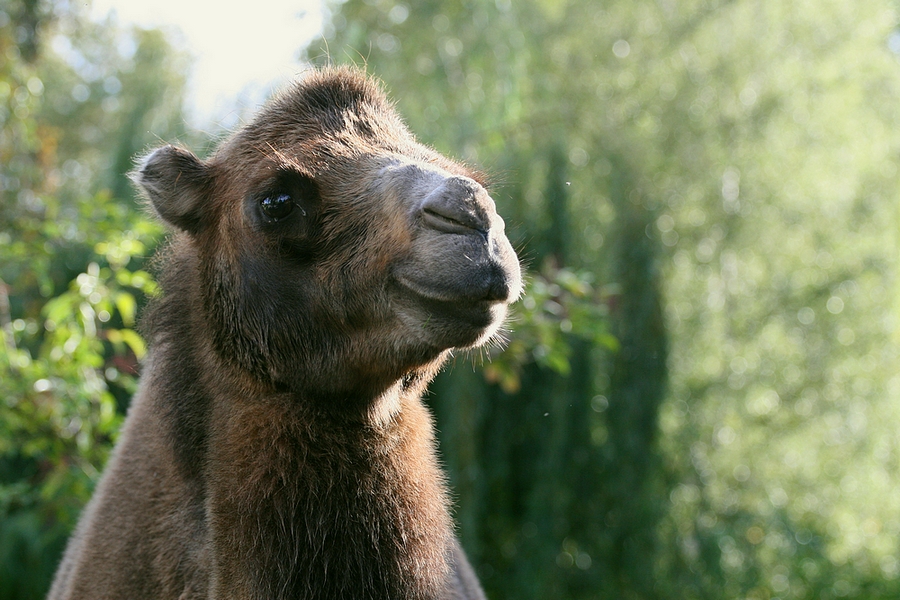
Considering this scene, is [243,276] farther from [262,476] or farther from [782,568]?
[782,568]

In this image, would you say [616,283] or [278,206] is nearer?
[278,206]

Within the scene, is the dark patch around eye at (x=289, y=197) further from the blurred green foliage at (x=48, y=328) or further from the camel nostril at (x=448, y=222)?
the blurred green foliage at (x=48, y=328)

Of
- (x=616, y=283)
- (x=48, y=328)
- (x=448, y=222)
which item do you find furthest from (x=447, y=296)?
(x=616, y=283)

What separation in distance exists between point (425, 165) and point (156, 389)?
1.12 metres

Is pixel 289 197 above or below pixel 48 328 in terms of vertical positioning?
above

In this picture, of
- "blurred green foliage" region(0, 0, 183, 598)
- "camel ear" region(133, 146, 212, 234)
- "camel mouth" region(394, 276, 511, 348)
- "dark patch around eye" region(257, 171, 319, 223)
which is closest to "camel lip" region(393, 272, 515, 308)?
"camel mouth" region(394, 276, 511, 348)

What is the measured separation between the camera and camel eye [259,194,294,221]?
7.66 feet

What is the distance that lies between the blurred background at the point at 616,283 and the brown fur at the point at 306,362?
0.67 meters

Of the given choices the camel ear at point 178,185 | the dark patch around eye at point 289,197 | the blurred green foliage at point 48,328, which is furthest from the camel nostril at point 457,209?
the blurred green foliage at point 48,328

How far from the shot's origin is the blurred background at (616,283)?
489cm

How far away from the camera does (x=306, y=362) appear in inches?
92.4

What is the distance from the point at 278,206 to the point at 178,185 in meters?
0.47

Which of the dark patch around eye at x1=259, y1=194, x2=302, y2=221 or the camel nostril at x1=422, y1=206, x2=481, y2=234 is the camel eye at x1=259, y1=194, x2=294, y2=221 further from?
the camel nostril at x1=422, y1=206, x2=481, y2=234

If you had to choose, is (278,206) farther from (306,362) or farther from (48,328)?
(48,328)
